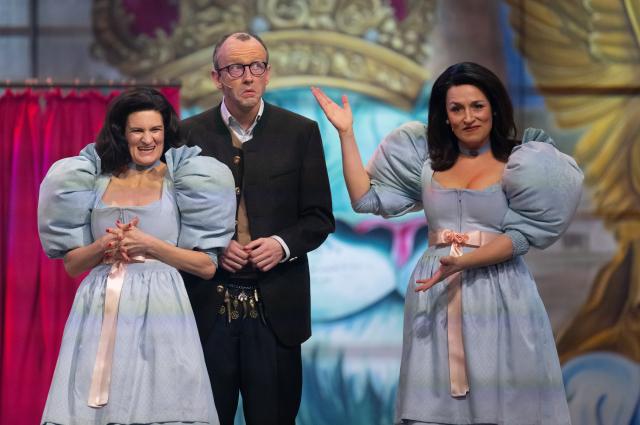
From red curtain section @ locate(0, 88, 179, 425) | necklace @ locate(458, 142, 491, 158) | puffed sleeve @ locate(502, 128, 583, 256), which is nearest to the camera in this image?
puffed sleeve @ locate(502, 128, 583, 256)

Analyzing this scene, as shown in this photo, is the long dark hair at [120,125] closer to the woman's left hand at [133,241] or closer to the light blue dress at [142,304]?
the light blue dress at [142,304]

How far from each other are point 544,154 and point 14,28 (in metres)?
3.16

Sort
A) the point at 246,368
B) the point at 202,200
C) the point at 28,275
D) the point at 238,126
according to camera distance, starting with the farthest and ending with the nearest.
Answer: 1. the point at 28,275
2. the point at 238,126
3. the point at 246,368
4. the point at 202,200

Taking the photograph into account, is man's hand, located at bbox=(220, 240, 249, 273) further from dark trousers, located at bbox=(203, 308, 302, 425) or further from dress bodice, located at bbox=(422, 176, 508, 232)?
dress bodice, located at bbox=(422, 176, 508, 232)

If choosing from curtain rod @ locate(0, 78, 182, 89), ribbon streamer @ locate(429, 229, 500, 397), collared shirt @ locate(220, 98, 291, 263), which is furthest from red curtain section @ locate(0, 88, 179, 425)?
ribbon streamer @ locate(429, 229, 500, 397)

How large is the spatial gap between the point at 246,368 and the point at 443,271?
751 millimetres

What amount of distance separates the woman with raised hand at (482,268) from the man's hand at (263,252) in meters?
0.46

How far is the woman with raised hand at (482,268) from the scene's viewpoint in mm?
3195

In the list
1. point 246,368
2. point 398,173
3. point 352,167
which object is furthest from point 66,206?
point 398,173

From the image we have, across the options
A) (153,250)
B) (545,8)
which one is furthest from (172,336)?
(545,8)

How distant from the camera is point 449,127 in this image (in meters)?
3.41

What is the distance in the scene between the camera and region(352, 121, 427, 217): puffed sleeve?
3443 millimetres

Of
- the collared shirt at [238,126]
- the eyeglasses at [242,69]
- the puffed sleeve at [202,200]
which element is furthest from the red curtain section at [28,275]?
the puffed sleeve at [202,200]

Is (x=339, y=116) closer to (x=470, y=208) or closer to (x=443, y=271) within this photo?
(x=470, y=208)
